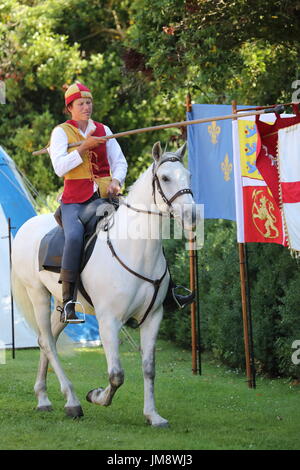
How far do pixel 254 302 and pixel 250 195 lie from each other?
6.13ft

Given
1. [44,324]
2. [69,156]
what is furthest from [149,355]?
[69,156]

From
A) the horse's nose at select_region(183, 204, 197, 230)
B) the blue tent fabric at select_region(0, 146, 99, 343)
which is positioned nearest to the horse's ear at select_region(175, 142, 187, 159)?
the horse's nose at select_region(183, 204, 197, 230)

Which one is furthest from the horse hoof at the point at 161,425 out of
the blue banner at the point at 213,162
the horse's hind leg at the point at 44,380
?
the blue banner at the point at 213,162

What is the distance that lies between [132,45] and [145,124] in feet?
41.2

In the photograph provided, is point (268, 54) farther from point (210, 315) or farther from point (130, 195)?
point (130, 195)

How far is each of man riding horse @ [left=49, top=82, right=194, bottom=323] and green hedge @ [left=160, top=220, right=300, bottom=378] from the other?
2.15 metres

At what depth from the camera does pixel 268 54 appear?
39.8ft

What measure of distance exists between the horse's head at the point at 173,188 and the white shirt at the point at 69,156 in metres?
0.81

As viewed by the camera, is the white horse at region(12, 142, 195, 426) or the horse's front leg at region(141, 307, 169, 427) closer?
the white horse at region(12, 142, 195, 426)

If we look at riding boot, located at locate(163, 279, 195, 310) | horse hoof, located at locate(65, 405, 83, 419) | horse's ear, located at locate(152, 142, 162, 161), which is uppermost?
horse's ear, located at locate(152, 142, 162, 161)

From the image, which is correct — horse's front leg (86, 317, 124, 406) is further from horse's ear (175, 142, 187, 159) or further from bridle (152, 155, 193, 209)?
horse's ear (175, 142, 187, 159)

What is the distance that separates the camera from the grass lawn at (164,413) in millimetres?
6574

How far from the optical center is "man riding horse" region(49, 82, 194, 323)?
735cm

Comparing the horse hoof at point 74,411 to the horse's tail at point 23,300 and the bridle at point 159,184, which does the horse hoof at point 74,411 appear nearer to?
the horse's tail at point 23,300
